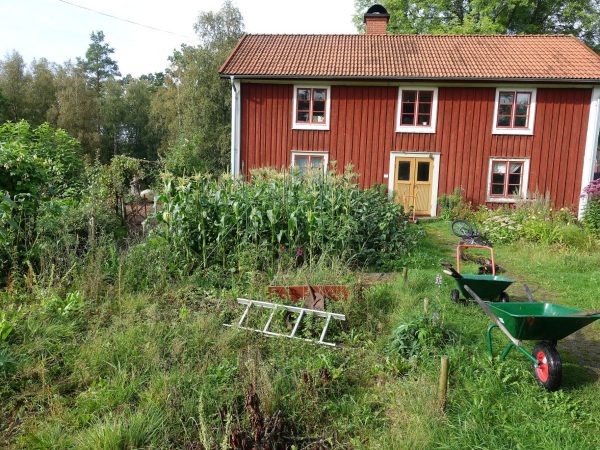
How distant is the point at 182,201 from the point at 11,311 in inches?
101

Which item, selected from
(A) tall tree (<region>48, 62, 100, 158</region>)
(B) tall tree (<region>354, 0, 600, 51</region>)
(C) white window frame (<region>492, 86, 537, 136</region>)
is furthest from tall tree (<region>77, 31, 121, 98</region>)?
(C) white window frame (<region>492, 86, 537, 136</region>)

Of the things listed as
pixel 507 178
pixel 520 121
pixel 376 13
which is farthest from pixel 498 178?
pixel 376 13

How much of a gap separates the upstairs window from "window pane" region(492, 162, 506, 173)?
1042 mm

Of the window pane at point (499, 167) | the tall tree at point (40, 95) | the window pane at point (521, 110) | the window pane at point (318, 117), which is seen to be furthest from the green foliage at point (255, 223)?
the tall tree at point (40, 95)

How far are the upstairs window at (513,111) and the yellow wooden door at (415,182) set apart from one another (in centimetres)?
259

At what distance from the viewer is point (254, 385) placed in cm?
318

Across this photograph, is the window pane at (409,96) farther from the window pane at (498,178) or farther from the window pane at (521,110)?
the window pane at (498,178)

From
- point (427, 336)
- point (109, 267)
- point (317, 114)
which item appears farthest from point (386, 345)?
point (317, 114)

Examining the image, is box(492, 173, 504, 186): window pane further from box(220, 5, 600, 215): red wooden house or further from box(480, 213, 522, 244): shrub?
box(480, 213, 522, 244): shrub

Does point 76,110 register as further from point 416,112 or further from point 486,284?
point 486,284

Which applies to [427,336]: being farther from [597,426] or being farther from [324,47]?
[324,47]

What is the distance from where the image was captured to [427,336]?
161 inches

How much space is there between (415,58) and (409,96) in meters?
1.67

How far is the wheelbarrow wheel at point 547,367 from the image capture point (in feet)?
11.0
